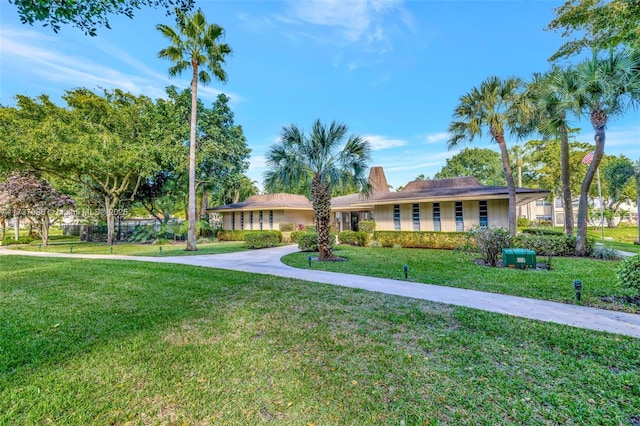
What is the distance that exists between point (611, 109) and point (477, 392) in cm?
1219

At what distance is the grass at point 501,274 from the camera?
611 centimetres

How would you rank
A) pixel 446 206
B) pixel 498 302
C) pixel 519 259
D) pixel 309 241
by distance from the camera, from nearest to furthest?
pixel 498 302 → pixel 519 259 → pixel 309 241 → pixel 446 206

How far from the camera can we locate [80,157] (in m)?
16.1

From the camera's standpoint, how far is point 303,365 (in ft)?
10.8

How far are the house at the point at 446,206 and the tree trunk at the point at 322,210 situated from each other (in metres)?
6.56

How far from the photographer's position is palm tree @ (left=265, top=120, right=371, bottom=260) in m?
11.1

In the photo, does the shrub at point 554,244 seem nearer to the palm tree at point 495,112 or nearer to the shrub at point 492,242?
the palm tree at point 495,112

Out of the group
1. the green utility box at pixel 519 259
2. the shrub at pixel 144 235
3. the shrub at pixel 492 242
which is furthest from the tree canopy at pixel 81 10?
the shrub at pixel 144 235

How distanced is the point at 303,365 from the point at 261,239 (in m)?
14.3

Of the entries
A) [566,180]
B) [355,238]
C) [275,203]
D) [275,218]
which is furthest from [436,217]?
[275,203]

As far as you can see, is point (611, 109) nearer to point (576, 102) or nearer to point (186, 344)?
point (576, 102)

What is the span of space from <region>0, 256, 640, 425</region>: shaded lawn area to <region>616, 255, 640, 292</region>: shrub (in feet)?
8.75

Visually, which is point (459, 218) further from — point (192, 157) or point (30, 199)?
point (30, 199)

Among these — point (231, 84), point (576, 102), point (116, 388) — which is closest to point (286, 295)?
point (116, 388)
